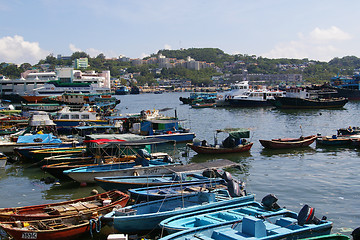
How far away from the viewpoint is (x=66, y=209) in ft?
44.8

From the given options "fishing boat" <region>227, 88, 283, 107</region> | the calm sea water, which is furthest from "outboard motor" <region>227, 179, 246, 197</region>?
"fishing boat" <region>227, 88, 283, 107</region>

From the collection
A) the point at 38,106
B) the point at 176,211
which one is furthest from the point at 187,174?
the point at 38,106

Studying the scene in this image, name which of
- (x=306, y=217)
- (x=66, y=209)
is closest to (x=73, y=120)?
(x=66, y=209)

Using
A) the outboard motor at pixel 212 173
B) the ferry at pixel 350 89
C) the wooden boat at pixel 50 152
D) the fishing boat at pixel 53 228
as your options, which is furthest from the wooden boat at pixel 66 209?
the ferry at pixel 350 89

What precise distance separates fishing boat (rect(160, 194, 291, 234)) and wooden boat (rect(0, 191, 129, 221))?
312 centimetres

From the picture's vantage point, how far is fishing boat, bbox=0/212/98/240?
1181 centimetres

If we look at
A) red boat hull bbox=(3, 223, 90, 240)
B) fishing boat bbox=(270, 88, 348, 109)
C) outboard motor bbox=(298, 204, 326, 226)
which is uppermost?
fishing boat bbox=(270, 88, 348, 109)

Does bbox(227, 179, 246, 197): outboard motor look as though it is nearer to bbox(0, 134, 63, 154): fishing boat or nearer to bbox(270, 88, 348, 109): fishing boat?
bbox(0, 134, 63, 154): fishing boat

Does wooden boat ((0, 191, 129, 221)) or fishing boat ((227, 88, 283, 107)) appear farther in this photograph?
fishing boat ((227, 88, 283, 107))

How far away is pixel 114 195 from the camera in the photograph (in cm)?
1516

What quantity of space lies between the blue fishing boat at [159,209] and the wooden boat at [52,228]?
769 millimetres

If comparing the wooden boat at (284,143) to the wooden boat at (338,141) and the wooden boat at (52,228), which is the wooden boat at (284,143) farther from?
the wooden boat at (52,228)

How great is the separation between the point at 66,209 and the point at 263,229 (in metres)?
7.25

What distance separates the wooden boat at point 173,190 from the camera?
14586 millimetres
